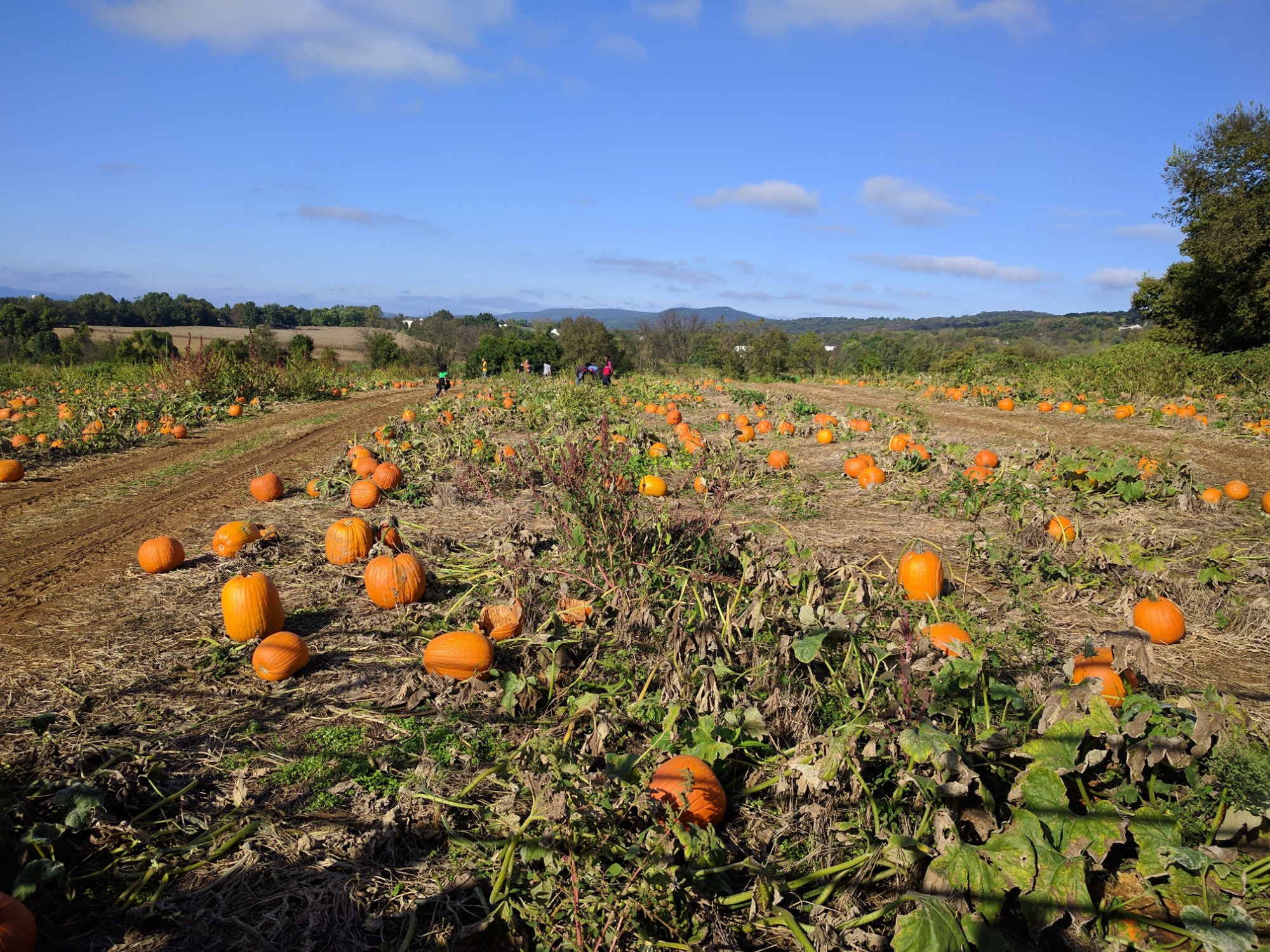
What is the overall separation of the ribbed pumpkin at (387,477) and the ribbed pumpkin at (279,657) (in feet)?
12.6

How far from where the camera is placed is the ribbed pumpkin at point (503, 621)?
3869mm

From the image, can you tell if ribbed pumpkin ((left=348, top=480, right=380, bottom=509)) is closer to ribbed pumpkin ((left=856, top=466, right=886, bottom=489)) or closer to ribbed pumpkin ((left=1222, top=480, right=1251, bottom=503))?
ribbed pumpkin ((left=856, top=466, right=886, bottom=489))

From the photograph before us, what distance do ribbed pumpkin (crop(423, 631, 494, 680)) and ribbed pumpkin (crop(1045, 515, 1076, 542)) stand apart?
4.68m

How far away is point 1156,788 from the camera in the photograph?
7.97 feet

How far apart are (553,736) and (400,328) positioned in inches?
3337

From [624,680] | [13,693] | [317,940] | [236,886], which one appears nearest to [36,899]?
[236,886]

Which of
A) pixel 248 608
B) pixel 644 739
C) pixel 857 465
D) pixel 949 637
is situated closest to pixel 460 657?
pixel 644 739

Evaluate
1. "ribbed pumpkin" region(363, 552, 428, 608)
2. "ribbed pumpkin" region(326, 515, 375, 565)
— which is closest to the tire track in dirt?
"ribbed pumpkin" region(363, 552, 428, 608)

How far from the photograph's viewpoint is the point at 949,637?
353 cm

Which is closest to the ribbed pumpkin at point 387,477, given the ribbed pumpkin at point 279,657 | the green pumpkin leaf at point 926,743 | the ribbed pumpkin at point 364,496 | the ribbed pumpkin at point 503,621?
the ribbed pumpkin at point 364,496

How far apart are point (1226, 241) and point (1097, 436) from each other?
16200 millimetres

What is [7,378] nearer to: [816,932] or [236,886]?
[236,886]

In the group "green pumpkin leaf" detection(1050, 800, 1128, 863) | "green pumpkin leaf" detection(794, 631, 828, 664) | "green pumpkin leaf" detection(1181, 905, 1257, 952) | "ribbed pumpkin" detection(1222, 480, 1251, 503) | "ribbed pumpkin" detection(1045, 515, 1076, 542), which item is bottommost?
"green pumpkin leaf" detection(1181, 905, 1257, 952)

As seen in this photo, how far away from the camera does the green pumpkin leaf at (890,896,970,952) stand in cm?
189
